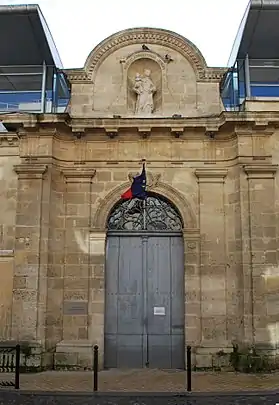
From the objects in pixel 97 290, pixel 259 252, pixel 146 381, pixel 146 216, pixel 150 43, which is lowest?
pixel 146 381

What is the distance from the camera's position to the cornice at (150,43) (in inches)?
457

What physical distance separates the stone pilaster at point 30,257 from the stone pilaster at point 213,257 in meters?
3.38

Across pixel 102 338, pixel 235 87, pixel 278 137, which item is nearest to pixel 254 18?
pixel 235 87

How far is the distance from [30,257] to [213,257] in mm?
3905

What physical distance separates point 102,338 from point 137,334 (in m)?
0.77

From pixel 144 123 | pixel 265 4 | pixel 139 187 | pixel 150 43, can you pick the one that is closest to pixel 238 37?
pixel 265 4

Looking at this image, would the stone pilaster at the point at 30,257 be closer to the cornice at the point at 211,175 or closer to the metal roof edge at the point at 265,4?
the cornice at the point at 211,175

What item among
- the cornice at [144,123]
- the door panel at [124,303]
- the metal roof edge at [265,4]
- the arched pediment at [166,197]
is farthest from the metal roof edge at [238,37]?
the door panel at [124,303]

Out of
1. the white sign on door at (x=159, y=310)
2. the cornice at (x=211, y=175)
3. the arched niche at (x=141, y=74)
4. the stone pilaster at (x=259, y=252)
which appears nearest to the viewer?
the stone pilaster at (x=259, y=252)

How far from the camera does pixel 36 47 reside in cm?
1313

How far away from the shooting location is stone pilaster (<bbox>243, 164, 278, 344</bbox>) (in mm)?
10227

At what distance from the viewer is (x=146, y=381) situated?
919 cm

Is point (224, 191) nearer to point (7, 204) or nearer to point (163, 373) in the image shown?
point (163, 373)

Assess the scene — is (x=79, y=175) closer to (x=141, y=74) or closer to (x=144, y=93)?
(x=144, y=93)
